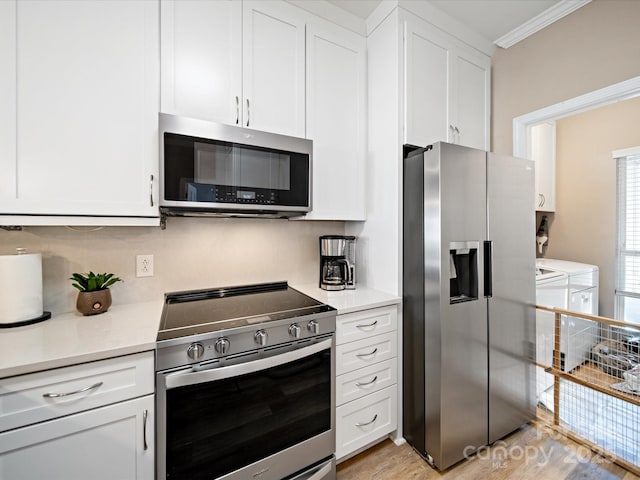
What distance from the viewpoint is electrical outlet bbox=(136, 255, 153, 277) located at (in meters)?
1.60

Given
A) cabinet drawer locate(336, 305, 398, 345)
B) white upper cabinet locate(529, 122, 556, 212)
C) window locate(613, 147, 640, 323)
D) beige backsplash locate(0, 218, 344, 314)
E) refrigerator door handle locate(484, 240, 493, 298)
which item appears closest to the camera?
beige backsplash locate(0, 218, 344, 314)

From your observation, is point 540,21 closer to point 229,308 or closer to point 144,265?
point 229,308

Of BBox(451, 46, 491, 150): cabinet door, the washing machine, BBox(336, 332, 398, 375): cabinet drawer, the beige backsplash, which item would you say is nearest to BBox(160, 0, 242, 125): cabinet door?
the beige backsplash

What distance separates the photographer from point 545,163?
10.6 feet

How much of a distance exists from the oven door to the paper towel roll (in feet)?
2.29

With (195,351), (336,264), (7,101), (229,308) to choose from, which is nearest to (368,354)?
(336,264)

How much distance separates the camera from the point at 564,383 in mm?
1939

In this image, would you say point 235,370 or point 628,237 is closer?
point 235,370

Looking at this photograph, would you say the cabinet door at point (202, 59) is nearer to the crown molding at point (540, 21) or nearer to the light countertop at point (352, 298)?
the light countertop at point (352, 298)

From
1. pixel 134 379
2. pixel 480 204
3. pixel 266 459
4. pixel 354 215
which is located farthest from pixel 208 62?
pixel 266 459

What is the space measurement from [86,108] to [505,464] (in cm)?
283

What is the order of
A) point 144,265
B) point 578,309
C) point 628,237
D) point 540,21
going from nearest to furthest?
point 144,265 < point 540,21 < point 578,309 < point 628,237

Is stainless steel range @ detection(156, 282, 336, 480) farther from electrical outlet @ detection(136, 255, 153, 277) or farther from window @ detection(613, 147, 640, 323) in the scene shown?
window @ detection(613, 147, 640, 323)

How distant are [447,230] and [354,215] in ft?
2.03
